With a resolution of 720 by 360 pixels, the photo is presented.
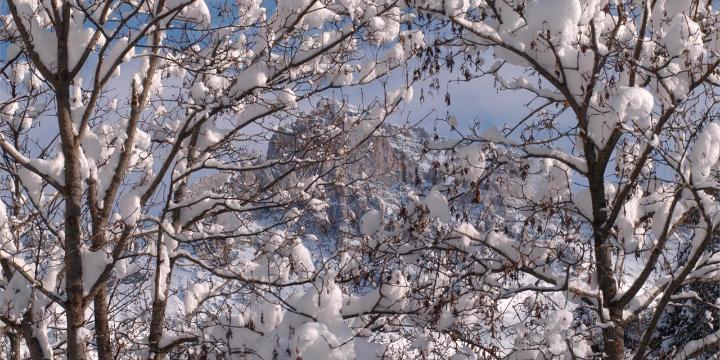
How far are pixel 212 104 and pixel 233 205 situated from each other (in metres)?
0.99

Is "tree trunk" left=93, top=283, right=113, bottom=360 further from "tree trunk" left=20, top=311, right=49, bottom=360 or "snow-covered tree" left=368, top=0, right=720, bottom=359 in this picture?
"snow-covered tree" left=368, top=0, right=720, bottom=359

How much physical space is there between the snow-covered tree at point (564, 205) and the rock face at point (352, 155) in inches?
12.0

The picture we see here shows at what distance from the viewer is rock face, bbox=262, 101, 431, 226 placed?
576cm

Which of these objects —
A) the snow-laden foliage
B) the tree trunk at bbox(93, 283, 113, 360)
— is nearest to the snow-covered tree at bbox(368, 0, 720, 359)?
the snow-laden foliage

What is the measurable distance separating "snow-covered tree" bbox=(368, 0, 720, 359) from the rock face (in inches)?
12.0

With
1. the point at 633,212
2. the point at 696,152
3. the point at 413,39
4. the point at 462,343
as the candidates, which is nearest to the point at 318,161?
the point at 413,39

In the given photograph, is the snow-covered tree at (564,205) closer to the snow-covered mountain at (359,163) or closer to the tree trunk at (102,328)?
the snow-covered mountain at (359,163)

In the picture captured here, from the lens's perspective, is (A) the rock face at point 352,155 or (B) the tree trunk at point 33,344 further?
(A) the rock face at point 352,155

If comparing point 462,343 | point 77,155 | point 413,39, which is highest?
point 413,39

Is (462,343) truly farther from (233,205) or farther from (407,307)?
(233,205)

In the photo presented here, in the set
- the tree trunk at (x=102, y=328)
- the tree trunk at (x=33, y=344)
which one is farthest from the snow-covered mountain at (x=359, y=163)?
the tree trunk at (x=33, y=344)

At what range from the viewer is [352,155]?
6441 millimetres

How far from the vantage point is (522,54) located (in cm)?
493

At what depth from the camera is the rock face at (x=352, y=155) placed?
5.76 meters
